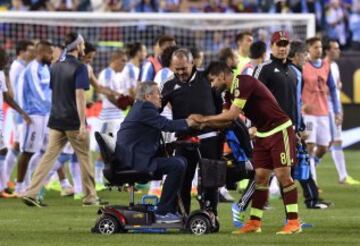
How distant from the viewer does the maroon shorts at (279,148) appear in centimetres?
1448

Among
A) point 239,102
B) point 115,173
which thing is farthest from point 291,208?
point 115,173

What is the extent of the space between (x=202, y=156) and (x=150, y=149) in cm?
87

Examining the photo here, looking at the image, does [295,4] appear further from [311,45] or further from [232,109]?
[232,109]

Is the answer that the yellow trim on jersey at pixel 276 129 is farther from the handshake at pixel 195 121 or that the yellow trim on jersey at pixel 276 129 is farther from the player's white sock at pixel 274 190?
the player's white sock at pixel 274 190

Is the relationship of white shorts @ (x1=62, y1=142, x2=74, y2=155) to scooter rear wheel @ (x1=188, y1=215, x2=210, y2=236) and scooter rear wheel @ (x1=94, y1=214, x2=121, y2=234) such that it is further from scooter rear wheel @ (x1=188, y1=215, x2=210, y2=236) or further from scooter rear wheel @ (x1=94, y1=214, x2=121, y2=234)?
scooter rear wheel @ (x1=188, y1=215, x2=210, y2=236)

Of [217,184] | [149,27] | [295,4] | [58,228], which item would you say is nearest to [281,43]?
[217,184]

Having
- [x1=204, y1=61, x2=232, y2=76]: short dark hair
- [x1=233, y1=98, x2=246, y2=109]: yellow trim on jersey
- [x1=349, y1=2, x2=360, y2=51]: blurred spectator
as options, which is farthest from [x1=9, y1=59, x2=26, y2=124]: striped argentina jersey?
[x1=349, y1=2, x2=360, y2=51]: blurred spectator

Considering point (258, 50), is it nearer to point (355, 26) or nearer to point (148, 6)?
point (148, 6)

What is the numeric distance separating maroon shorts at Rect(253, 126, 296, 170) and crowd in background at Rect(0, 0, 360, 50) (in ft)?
64.0

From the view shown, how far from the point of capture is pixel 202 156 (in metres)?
15.1

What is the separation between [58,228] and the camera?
15172mm

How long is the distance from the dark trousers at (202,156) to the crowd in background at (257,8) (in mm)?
19065

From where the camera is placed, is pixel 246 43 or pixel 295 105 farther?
A: pixel 246 43

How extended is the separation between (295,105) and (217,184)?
2.39 metres
